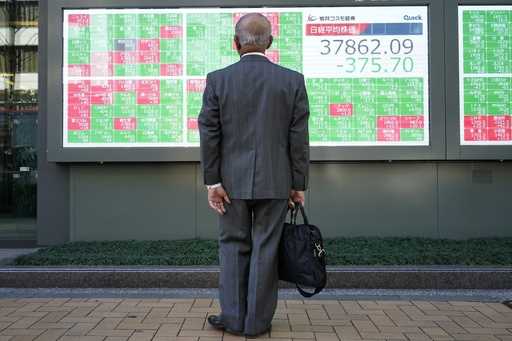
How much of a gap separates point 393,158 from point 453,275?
5.61 feet

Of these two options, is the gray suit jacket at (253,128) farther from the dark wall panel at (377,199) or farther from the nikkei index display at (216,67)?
the dark wall panel at (377,199)

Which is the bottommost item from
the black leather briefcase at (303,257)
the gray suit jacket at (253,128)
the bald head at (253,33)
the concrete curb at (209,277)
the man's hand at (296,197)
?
the concrete curb at (209,277)

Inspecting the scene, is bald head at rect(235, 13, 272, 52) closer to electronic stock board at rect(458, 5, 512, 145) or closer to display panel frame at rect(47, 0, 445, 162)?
display panel frame at rect(47, 0, 445, 162)

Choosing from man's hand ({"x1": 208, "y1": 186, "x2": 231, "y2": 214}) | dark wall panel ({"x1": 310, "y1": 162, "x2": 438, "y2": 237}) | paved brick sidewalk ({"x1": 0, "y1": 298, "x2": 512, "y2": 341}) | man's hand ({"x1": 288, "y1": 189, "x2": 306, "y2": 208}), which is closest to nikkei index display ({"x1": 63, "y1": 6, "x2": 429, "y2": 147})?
dark wall panel ({"x1": 310, "y1": 162, "x2": 438, "y2": 237})

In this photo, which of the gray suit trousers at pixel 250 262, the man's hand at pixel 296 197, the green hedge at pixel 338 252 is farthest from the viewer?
the green hedge at pixel 338 252

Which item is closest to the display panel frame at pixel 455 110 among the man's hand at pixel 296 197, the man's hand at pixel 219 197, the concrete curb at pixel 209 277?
the concrete curb at pixel 209 277

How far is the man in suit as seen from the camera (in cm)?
345

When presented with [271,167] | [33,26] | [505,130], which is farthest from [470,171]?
[33,26]

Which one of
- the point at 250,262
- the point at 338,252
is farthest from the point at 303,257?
the point at 338,252

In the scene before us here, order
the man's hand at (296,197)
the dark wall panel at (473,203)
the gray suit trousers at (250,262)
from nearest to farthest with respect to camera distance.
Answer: the gray suit trousers at (250,262), the man's hand at (296,197), the dark wall panel at (473,203)

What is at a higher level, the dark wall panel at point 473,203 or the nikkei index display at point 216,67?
the nikkei index display at point 216,67

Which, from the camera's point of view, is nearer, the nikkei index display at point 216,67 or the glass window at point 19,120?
the nikkei index display at point 216,67

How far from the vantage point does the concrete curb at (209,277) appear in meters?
4.89

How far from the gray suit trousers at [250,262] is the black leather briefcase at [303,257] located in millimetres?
59
